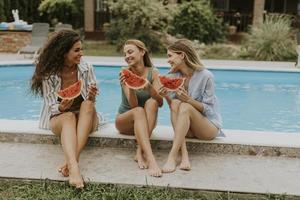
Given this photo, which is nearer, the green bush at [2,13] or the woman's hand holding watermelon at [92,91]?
the woman's hand holding watermelon at [92,91]

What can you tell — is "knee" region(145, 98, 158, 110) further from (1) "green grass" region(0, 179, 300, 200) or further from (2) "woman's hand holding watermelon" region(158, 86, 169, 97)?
(1) "green grass" region(0, 179, 300, 200)

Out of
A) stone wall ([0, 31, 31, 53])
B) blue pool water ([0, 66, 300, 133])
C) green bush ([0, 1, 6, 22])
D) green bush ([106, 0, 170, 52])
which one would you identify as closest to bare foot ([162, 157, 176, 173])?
blue pool water ([0, 66, 300, 133])

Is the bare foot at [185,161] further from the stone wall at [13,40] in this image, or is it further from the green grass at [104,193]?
the stone wall at [13,40]

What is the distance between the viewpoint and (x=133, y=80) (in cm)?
461

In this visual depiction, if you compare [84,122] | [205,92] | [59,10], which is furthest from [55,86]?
[59,10]

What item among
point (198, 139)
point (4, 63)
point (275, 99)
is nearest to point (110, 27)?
point (4, 63)

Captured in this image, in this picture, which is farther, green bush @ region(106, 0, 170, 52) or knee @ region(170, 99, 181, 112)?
green bush @ region(106, 0, 170, 52)

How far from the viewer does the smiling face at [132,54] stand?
4758 millimetres

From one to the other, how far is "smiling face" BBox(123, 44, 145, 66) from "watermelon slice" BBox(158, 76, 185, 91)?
35 centimetres

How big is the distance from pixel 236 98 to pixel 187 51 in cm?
608

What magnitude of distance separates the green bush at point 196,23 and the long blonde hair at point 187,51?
13.2m

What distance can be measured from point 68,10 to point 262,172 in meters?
19.9

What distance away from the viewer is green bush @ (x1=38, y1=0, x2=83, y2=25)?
21.4m

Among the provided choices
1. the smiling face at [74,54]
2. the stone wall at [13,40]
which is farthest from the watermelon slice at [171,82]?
the stone wall at [13,40]
